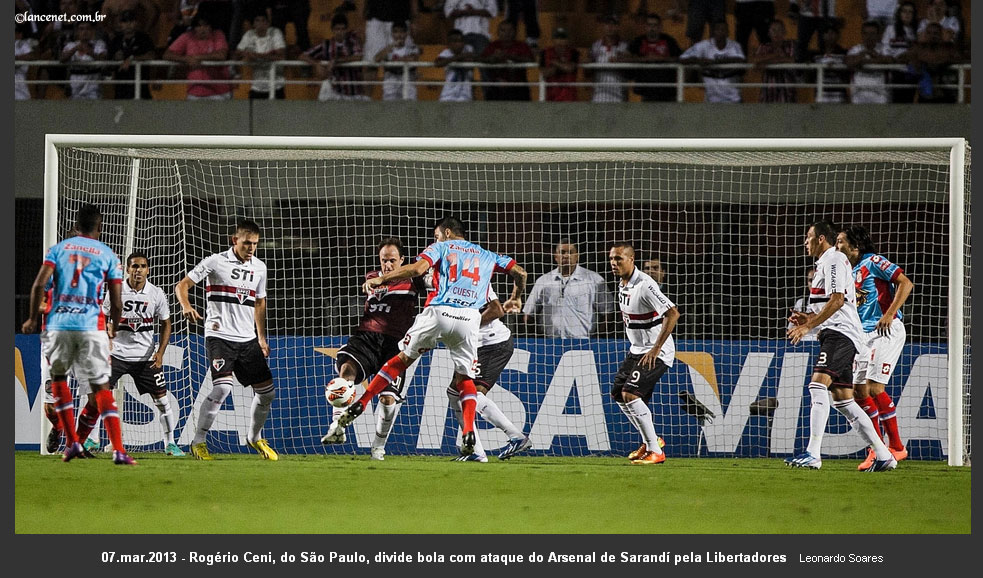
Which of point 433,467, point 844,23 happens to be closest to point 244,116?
point 433,467

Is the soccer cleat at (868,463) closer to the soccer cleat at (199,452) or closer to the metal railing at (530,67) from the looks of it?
the soccer cleat at (199,452)

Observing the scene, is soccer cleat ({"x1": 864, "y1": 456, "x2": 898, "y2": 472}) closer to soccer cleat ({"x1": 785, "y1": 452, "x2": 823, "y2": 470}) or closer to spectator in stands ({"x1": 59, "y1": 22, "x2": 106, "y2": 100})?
soccer cleat ({"x1": 785, "y1": 452, "x2": 823, "y2": 470})

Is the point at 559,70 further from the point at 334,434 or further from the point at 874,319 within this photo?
the point at 334,434

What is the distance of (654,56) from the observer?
42.5 ft

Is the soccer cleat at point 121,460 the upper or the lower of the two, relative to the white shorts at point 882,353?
lower

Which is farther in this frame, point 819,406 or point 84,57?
point 84,57

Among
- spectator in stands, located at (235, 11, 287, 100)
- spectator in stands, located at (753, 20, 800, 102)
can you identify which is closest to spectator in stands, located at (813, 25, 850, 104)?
spectator in stands, located at (753, 20, 800, 102)

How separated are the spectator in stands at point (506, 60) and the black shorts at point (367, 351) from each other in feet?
16.3

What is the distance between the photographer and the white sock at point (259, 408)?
27.5ft

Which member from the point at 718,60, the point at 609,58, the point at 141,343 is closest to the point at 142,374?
the point at 141,343

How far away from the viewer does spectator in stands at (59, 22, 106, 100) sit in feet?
41.5

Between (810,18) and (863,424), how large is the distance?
703 centimetres

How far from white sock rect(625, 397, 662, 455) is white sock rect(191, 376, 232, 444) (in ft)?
10.1

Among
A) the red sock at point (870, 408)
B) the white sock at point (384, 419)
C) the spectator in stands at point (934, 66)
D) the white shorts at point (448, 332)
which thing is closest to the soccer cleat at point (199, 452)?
the white sock at point (384, 419)
